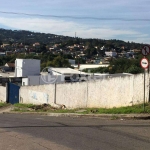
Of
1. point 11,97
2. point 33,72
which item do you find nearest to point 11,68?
point 33,72

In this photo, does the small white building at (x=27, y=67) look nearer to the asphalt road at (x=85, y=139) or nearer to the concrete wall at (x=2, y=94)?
the concrete wall at (x=2, y=94)

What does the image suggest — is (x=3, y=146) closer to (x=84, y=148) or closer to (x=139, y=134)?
(x=84, y=148)

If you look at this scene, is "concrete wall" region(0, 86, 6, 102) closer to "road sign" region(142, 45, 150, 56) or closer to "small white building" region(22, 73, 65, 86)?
"small white building" region(22, 73, 65, 86)

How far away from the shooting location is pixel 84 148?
768 cm

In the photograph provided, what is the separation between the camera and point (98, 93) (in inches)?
770

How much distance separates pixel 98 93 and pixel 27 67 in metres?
37.1

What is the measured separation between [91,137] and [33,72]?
47468mm

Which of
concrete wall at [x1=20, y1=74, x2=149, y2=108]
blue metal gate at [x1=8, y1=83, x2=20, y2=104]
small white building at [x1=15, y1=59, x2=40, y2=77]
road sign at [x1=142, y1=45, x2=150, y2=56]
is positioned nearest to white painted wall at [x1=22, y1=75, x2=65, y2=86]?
small white building at [x1=15, y1=59, x2=40, y2=77]

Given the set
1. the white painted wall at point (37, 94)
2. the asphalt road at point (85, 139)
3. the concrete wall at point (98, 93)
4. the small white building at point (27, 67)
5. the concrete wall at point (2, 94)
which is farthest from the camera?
the small white building at point (27, 67)

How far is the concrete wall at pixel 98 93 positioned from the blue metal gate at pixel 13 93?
6.39m

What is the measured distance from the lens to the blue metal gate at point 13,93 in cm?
3444

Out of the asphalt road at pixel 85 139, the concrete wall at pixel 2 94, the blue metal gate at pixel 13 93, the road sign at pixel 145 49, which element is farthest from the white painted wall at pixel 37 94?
→ the asphalt road at pixel 85 139

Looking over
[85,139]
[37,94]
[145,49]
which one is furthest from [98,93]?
[37,94]

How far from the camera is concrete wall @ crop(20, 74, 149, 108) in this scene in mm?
16281
